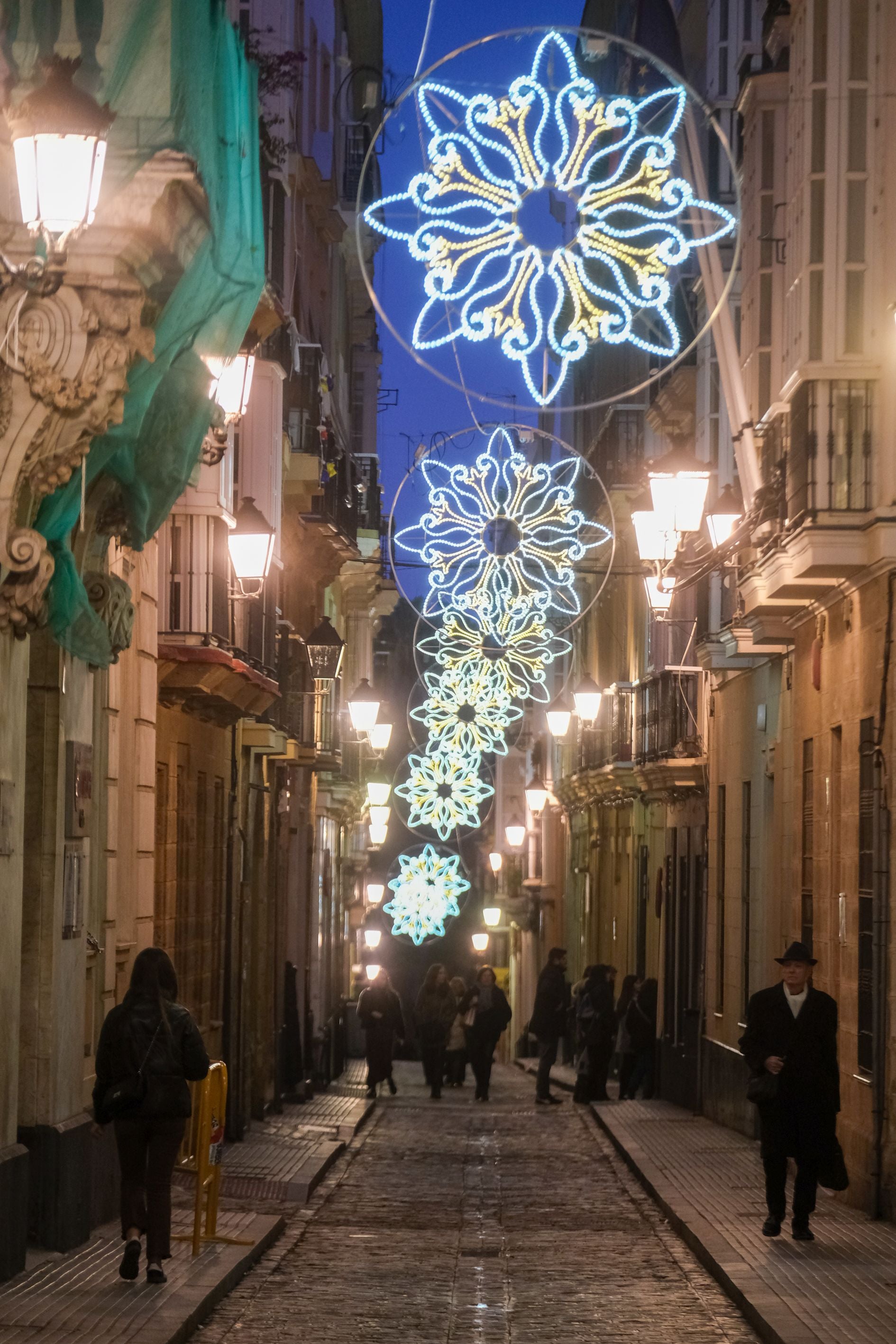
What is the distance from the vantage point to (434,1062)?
3139 centimetres

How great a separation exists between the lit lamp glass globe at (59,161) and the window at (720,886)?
17879 mm

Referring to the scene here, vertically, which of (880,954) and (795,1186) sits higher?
(880,954)

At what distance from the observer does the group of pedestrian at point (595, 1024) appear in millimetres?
26875

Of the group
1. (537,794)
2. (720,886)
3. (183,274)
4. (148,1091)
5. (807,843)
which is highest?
(183,274)

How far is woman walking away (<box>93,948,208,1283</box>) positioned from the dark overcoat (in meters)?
3.75

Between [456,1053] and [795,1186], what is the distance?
64.4 ft

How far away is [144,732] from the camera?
16953 mm

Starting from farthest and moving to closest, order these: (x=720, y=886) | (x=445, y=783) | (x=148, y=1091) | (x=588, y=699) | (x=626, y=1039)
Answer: (x=445, y=783) → (x=588, y=699) → (x=626, y=1039) → (x=720, y=886) → (x=148, y=1091)

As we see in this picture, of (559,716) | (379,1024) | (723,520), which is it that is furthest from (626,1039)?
(723,520)

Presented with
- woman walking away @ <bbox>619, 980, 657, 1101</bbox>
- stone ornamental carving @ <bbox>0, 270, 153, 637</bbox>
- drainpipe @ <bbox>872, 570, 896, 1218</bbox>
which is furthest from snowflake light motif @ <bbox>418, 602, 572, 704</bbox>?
stone ornamental carving @ <bbox>0, 270, 153, 637</bbox>

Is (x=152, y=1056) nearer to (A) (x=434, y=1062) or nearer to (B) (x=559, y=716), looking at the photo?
(A) (x=434, y=1062)

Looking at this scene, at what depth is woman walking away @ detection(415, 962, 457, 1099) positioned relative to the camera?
103ft

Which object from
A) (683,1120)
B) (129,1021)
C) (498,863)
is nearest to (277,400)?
(683,1120)

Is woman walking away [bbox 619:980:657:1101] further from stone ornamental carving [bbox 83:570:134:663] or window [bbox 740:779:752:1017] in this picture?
stone ornamental carving [bbox 83:570:134:663]
